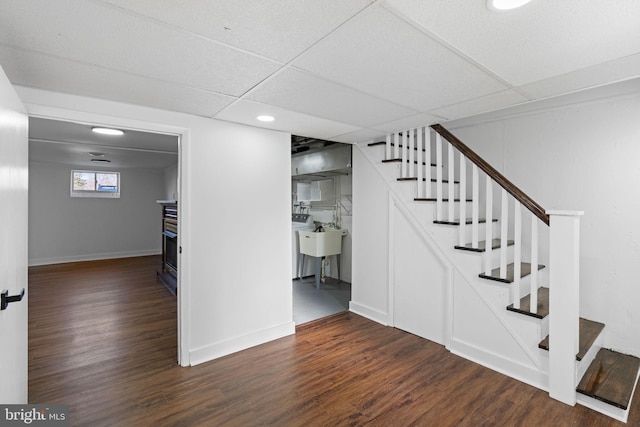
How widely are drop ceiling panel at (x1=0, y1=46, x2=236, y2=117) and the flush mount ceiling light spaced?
1653 millimetres

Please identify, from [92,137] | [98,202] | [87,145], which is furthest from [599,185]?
[98,202]

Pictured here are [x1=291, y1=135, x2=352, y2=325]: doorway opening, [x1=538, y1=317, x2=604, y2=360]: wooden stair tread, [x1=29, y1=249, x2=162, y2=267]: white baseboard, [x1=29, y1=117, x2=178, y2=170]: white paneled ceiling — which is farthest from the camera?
[x1=29, y1=249, x2=162, y2=267]: white baseboard

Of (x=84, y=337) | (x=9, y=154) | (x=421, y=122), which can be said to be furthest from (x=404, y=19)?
(x=84, y=337)

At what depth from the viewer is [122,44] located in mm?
1410

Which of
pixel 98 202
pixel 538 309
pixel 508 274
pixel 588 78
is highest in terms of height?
pixel 588 78

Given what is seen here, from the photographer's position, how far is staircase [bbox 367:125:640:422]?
204 cm

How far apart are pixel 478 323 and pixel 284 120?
2.51 m

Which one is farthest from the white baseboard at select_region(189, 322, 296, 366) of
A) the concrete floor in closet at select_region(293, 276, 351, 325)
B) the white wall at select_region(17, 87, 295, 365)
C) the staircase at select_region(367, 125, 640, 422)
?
the staircase at select_region(367, 125, 640, 422)

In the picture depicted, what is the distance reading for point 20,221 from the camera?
1.69 meters

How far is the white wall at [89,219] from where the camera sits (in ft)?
21.8

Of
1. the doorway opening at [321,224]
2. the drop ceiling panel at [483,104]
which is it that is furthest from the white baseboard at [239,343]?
the drop ceiling panel at [483,104]

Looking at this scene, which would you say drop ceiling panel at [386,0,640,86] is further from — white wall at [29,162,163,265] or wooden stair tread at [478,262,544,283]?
white wall at [29,162,163,265]

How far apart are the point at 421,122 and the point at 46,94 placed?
9.63ft

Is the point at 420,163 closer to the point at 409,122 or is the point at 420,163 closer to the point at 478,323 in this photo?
the point at 409,122
